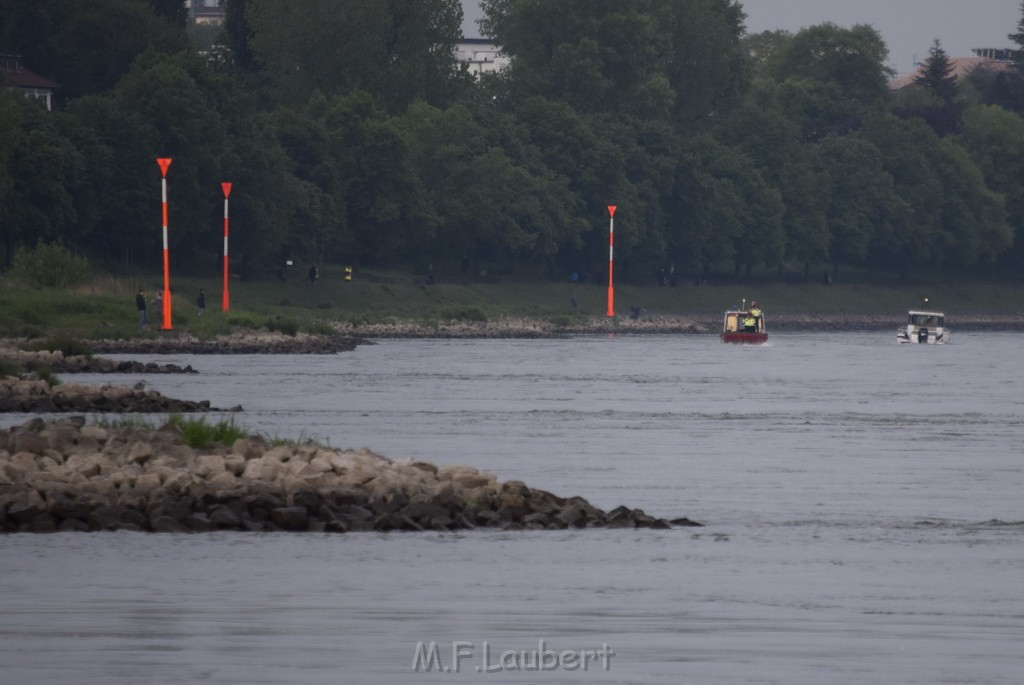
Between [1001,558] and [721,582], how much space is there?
3756 mm

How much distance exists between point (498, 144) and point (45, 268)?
5891 cm

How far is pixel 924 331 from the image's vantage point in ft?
368

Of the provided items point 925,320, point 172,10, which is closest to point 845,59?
point 172,10

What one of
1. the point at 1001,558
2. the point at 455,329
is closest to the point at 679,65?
the point at 455,329

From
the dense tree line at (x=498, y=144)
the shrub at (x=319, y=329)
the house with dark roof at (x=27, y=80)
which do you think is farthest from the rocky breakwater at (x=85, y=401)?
the house with dark roof at (x=27, y=80)

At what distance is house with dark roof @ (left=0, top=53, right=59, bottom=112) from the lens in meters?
123

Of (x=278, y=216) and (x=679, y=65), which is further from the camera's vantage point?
(x=679, y=65)

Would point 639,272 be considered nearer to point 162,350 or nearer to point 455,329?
point 455,329

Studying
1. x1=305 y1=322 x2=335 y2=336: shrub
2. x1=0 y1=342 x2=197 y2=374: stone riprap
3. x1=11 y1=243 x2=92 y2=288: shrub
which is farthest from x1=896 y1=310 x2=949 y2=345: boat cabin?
x1=0 y1=342 x2=197 y2=374: stone riprap

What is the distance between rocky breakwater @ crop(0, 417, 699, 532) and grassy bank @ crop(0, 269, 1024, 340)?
45316 millimetres

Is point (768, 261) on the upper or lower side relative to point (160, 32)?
lower

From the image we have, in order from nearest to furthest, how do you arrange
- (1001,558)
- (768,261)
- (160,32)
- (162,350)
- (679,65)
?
1. (1001,558)
2. (162,350)
3. (160,32)
4. (768,261)
5. (679,65)

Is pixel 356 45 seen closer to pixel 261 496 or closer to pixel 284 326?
pixel 284 326

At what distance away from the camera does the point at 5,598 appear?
19000mm
